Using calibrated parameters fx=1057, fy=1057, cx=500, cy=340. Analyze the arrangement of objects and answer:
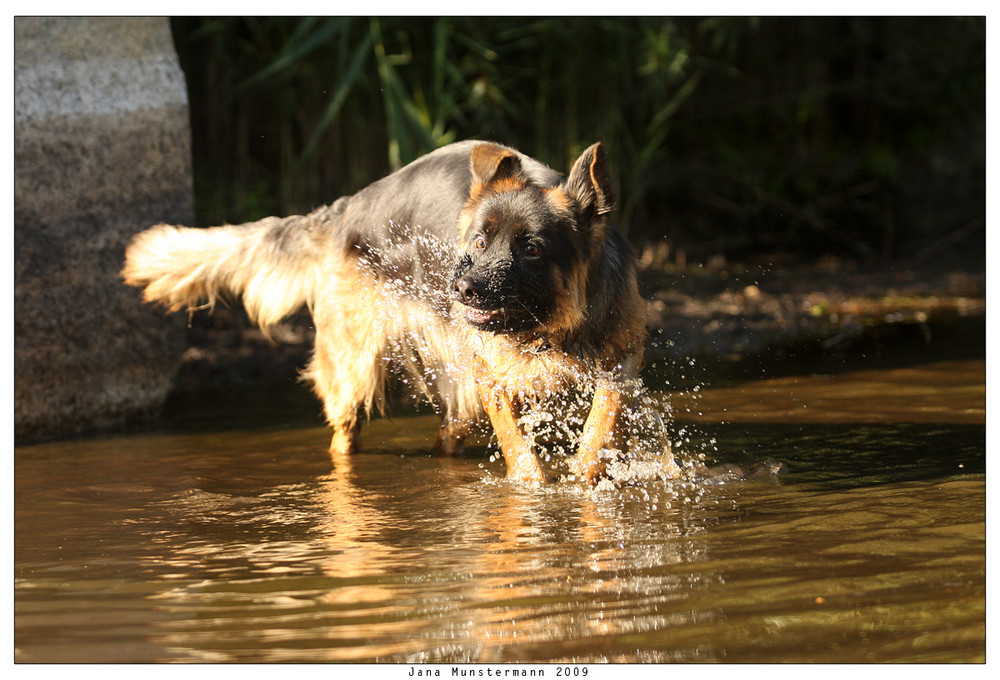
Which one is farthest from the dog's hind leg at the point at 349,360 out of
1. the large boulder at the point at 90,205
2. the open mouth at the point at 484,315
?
the large boulder at the point at 90,205

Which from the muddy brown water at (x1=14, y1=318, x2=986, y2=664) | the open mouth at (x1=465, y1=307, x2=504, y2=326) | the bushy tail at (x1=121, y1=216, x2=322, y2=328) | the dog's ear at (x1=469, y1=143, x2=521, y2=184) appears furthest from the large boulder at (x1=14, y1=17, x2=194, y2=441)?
the open mouth at (x1=465, y1=307, x2=504, y2=326)

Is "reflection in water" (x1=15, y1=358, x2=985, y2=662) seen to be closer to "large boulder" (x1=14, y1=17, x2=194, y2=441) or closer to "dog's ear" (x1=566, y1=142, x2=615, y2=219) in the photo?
"large boulder" (x1=14, y1=17, x2=194, y2=441)

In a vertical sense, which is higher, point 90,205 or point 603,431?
point 90,205

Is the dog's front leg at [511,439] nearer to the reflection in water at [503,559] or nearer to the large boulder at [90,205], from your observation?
the reflection in water at [503,559]

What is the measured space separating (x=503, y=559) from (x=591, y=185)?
1854mm

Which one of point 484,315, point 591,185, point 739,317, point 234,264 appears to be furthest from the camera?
point 739,317

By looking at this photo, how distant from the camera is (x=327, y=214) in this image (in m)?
6.01

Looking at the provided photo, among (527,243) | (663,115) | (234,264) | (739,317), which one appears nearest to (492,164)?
(527,243)

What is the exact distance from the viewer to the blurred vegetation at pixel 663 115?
9.23 m

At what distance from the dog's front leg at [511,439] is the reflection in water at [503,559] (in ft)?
0.42

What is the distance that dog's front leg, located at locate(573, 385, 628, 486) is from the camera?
4.91m

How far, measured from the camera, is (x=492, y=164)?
4852 mm

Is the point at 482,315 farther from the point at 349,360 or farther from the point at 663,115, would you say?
the point at 663,115

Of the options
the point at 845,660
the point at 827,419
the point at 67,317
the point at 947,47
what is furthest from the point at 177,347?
the point at 947,47
